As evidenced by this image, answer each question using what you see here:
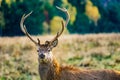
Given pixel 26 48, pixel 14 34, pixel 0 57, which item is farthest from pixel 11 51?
pixel 14 34

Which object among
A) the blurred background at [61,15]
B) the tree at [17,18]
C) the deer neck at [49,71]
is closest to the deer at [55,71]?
the deer neck at [49,71]

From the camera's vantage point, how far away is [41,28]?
124 feet

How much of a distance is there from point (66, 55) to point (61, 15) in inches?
550

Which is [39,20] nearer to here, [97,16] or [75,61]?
[97,16]

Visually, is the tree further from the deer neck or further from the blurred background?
the deer neck

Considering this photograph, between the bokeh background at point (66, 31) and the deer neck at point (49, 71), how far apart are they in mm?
6489

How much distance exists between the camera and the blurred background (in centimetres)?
3572

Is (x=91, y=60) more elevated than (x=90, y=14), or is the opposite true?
(x=90, y=14)

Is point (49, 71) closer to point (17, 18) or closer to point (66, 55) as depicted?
point (66, 55)

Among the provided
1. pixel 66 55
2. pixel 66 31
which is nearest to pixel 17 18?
pixel 66 31

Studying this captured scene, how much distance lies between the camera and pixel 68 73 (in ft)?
40.6

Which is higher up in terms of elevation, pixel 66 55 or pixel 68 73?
pixel 66 55

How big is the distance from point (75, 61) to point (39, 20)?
57.6ft

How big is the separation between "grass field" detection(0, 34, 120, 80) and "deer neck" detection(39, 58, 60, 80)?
4.17 meters
